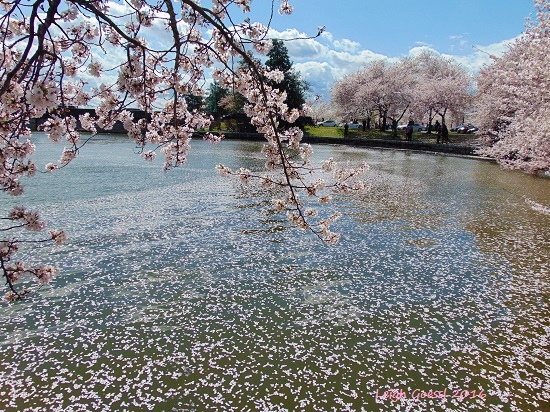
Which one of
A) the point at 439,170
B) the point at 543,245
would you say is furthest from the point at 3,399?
the point at 439,170

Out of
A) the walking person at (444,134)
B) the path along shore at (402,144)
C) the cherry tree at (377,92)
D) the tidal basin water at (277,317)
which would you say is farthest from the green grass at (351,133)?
the tidal basin water at (277,317)

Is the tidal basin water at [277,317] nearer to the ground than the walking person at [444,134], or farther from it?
nearer to the ground

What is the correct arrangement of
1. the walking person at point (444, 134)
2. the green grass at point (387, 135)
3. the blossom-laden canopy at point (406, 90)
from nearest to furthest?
the walking person at point (444, 134), the blossom-laden canopy at point (406, 90), the green grass at point (387, 135)

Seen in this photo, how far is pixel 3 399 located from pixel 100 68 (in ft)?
9.95

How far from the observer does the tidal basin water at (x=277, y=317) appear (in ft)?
13.3

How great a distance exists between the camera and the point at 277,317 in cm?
553

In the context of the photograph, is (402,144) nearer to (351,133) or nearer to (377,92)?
(377,92)

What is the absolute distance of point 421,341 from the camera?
200 inches

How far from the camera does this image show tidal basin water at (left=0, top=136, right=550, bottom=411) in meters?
4.06

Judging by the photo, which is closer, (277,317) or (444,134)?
(277,317)

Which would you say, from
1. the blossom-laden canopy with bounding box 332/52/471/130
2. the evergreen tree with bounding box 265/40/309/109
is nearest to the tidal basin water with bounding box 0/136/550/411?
the blossom-laden canopy with bounding box 332/52/471/130

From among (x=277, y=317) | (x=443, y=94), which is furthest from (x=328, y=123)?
(x=277, y=317)

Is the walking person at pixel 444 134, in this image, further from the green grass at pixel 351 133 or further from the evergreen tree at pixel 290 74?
the evergreen tree at pixel 290 74

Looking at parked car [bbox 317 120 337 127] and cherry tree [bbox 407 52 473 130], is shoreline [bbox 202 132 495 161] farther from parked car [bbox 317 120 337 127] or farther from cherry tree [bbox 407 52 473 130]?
parked car [bbox 317 120 337 127]
